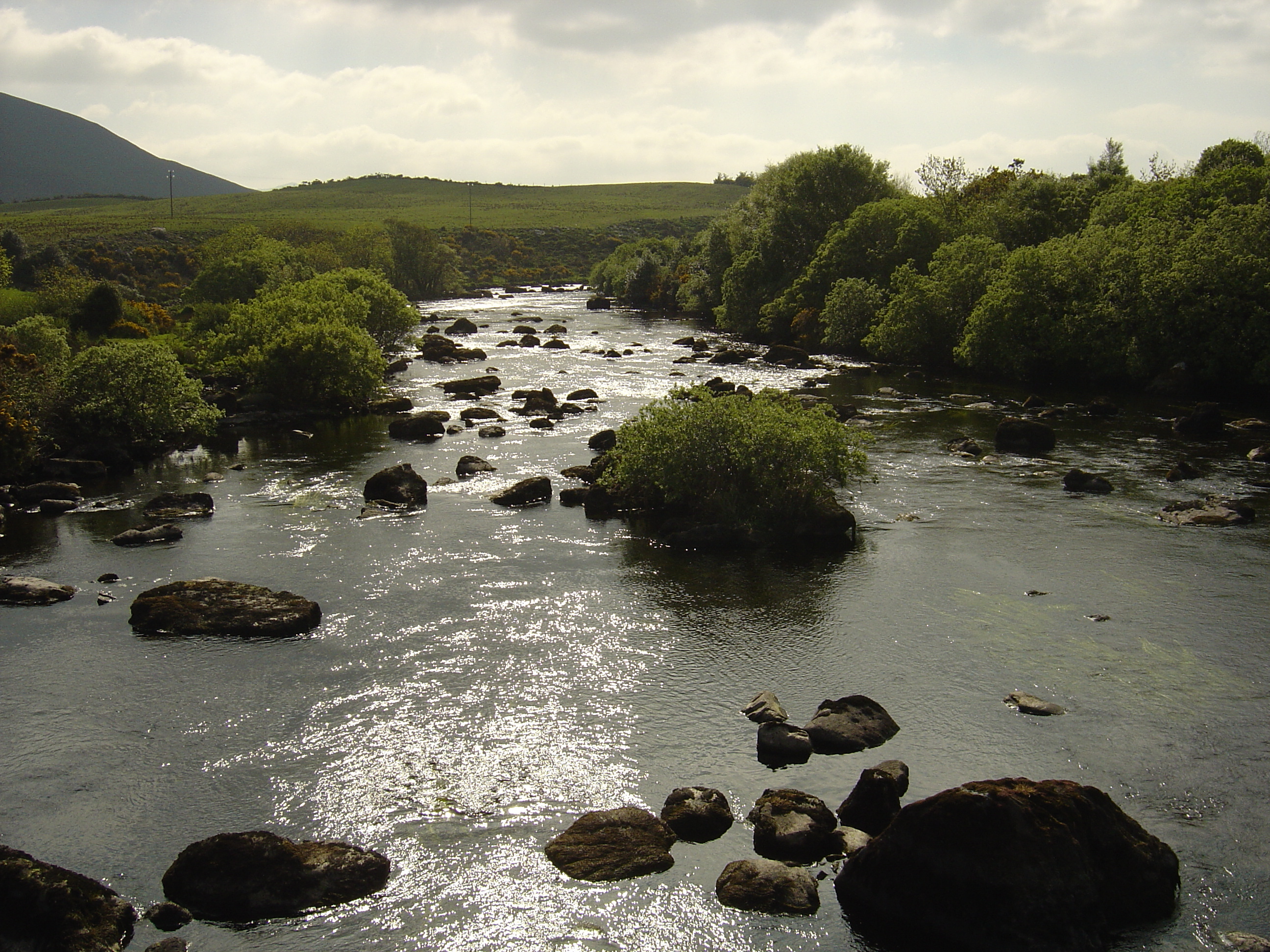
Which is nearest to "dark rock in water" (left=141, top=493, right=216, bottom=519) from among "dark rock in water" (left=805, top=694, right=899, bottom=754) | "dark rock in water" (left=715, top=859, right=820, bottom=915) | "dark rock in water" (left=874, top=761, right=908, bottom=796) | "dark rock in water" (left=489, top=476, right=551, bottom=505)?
"dark rock in water" (left=489, top=476, right=551, bottom=505)

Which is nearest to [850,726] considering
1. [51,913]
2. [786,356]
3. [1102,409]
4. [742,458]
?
[51,913]

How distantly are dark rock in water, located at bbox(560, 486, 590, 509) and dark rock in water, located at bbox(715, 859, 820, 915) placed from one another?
25.7m

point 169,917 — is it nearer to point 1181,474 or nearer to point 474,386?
point 1181,474

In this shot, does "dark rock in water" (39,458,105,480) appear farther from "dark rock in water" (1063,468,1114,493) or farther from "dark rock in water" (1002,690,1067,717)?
"dark rock in water" (1063,468,1114,493)

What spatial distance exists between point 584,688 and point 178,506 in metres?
24.2

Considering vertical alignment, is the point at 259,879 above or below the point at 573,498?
below

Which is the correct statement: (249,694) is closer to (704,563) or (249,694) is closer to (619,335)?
(704,563)

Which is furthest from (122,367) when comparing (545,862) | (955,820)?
(955,820)

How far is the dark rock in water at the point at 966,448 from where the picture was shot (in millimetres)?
49031

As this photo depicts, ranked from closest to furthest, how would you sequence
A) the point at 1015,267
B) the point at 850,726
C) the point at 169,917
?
the point at 169,917, the point at 850,726, the point at 1015,267

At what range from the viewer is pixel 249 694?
24.5 meters

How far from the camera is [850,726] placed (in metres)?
21.8

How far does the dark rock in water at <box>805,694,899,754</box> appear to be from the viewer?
2138 cm

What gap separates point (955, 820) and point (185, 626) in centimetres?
2233
